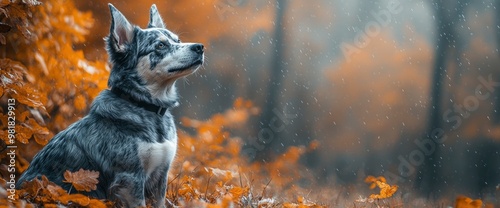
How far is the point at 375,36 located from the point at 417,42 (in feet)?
2.61

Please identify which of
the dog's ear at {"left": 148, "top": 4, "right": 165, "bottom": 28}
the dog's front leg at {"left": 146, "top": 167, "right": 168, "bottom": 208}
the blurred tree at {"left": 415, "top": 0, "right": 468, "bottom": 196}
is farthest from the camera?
the blurred tree at {"left": 415, "top": 0, "right": 468, "bottom": 196}

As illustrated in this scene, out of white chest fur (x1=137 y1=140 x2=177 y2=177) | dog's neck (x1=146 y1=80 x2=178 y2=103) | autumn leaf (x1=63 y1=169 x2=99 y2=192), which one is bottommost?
autumn leaf (x1=63 y1=169 x2=99 y2=192)

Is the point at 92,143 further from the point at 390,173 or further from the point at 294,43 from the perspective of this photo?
the point at 294,43

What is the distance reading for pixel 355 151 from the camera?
9.95m

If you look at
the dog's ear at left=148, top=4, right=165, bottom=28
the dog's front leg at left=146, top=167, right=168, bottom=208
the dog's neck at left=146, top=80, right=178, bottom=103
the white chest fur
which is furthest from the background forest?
the white chest fur

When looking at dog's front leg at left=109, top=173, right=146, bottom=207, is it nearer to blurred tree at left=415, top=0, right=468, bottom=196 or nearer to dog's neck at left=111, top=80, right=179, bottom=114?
dog's neck at left=111, top=80, right=179, bottom=114

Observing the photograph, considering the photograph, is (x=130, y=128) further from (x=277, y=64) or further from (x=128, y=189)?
(x=277, y=64)

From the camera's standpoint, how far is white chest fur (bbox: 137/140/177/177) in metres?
3.14

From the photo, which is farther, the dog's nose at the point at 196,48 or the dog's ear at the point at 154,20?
the dog's ear at the point at 154,20

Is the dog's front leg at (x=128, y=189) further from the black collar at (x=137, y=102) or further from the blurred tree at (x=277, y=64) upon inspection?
the blurred tree at (x=277, y=64)

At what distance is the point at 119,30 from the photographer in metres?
3.38

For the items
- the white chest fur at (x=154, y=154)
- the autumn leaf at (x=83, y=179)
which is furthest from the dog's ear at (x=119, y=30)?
the autumn leaf at (x=83, y=179)

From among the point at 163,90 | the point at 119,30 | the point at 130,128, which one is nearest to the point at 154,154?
the point at 130,128

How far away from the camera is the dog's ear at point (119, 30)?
3.30 metres
